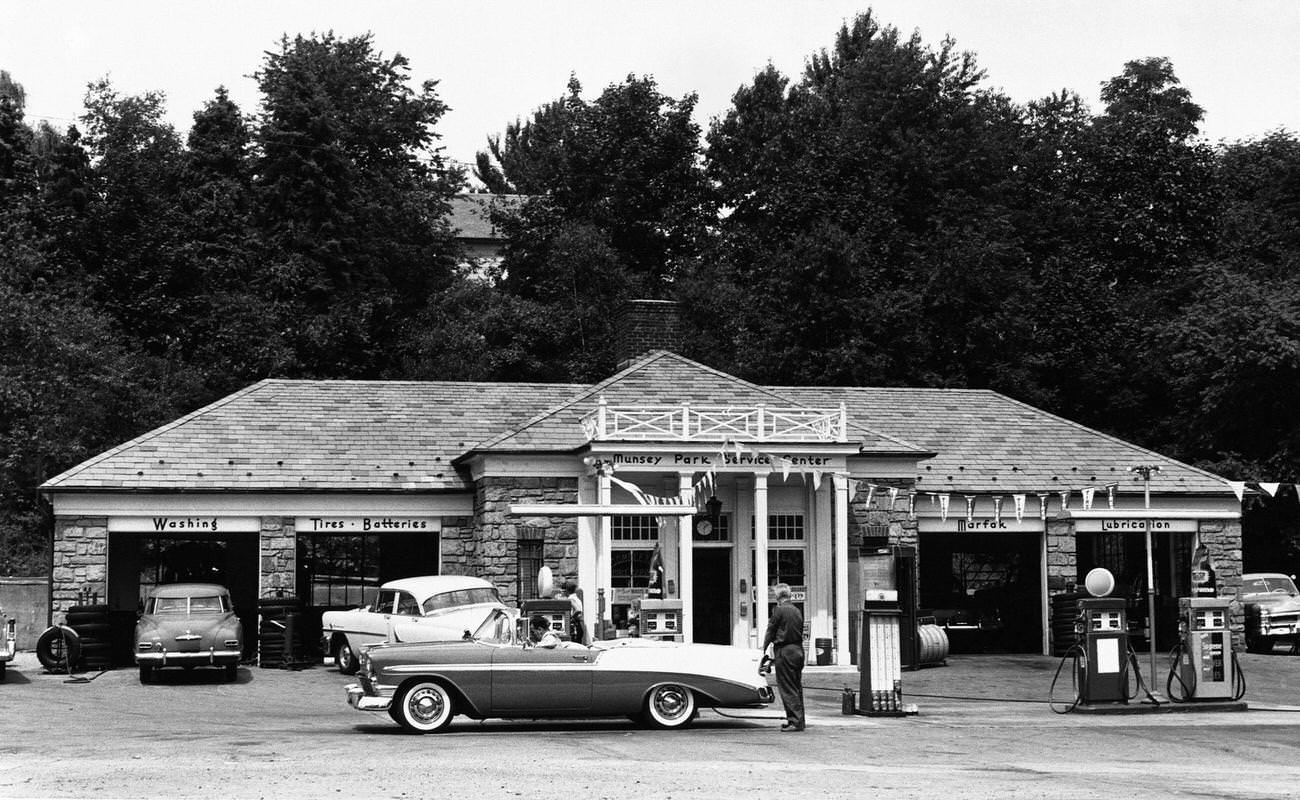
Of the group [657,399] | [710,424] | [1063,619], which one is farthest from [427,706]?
[1063,619]

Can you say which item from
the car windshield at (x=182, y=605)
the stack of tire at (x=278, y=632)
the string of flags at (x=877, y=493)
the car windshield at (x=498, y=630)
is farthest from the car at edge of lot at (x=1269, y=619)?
the car windshield at (x=182, y=605)

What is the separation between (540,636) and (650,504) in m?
7.73

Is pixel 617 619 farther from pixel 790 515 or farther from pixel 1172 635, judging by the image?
pixel 1172 635

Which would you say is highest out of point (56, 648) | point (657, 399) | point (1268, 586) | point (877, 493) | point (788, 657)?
point (657, 399)

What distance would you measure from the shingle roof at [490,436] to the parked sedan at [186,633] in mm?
3710

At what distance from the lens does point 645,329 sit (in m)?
35.8

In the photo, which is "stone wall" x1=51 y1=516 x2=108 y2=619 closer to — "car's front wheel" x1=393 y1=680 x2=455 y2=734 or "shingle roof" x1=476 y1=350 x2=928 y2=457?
"shingle roof" x1=476 y1=350 x2=928 y2=457

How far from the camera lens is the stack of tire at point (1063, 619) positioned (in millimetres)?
29859

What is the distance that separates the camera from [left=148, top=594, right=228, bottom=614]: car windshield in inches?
976

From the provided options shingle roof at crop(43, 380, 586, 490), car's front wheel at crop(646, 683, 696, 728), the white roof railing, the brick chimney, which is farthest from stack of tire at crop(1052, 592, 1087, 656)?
car's front wheel at crop(646, 683, 696, 728)

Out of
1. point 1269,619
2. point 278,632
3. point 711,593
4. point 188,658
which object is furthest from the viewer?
point 1269,619

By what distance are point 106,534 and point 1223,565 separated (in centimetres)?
2081

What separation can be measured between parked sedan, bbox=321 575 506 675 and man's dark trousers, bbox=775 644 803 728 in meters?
6.37

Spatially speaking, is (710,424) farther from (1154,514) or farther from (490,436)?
(1154,514)
